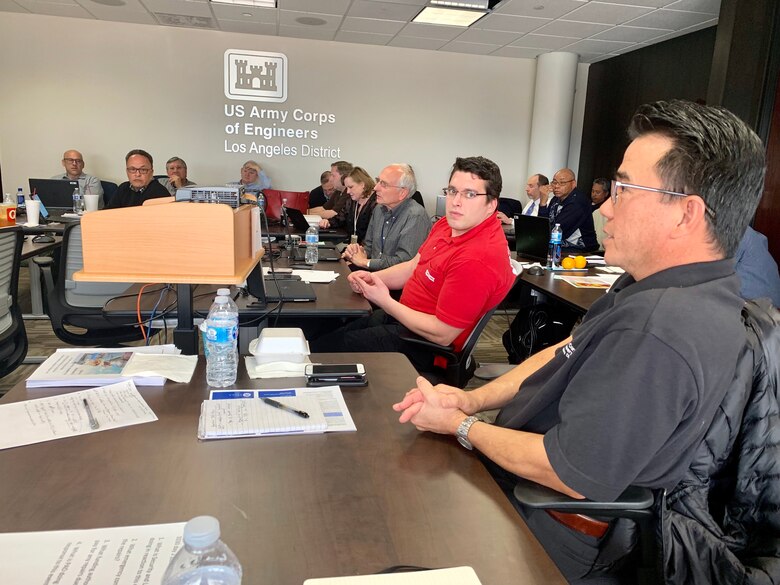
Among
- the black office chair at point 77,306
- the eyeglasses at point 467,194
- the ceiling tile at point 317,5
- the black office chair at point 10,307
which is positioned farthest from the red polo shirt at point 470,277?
the ceiling tile at point 317,5

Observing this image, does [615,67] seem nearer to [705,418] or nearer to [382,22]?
[382,22]

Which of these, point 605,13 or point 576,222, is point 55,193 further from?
point 605,13

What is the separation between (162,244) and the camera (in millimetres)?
1469

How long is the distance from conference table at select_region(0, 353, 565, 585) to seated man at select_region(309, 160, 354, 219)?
16.8ft

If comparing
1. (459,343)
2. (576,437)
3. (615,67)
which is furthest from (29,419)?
(615,67)

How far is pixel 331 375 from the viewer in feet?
4.80

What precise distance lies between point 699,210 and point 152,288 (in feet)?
6.93

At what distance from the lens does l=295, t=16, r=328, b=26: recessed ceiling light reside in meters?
6.48

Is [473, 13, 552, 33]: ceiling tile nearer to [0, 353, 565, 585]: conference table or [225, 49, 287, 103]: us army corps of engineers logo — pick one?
[225, 49, 287, 103]: us army corps of engineers logo

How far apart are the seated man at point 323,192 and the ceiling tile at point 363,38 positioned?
1732 millimetres

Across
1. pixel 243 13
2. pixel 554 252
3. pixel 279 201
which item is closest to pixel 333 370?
pixel 554 252

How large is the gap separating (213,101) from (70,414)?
7.08 m

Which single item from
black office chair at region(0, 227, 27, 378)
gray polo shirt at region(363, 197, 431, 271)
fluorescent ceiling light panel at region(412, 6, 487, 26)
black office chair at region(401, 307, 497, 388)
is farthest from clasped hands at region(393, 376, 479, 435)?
fluorescent ceiling light panel at region(412, 6, 487, 26)

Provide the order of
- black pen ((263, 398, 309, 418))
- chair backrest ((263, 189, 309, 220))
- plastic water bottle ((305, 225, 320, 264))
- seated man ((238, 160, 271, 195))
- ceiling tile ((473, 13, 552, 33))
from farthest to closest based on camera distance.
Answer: seated man ((238, 160, 271, 195)) → ceiling tile ((473, 13, 552, 33)) → chair backrest ((263, 189, 309, 220)) → plastic water bottle ((305, 225, 320, 264)) → black pen ((263, 398, 309, 418))
